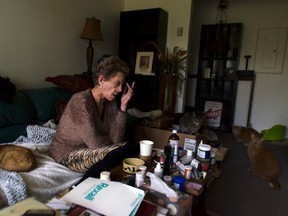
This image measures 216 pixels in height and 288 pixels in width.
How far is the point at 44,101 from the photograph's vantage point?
198 cm

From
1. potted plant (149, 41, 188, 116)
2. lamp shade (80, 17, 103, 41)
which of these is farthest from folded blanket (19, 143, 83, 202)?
potted plant (149, 41, 188, 116)

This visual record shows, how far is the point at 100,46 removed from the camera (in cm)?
→ 311

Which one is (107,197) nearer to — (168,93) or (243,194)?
(243,194)

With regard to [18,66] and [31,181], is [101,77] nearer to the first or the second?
[31,181]

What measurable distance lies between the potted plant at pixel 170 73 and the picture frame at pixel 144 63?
148 mm

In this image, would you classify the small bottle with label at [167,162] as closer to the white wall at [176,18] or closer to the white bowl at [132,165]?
the white bowl at [132,165]

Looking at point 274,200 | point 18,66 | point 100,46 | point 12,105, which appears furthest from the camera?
point 100,46

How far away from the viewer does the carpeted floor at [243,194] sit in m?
1.73

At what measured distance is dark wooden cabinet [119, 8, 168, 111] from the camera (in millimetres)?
3094

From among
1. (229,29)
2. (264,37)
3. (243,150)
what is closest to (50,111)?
(243,150)

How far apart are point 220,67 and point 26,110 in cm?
329

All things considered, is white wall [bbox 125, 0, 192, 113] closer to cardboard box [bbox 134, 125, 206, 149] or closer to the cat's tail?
cardboard box [bbox 134, 125, 206, 149]

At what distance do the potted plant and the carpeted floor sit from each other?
103cm

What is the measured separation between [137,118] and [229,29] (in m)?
2.43
